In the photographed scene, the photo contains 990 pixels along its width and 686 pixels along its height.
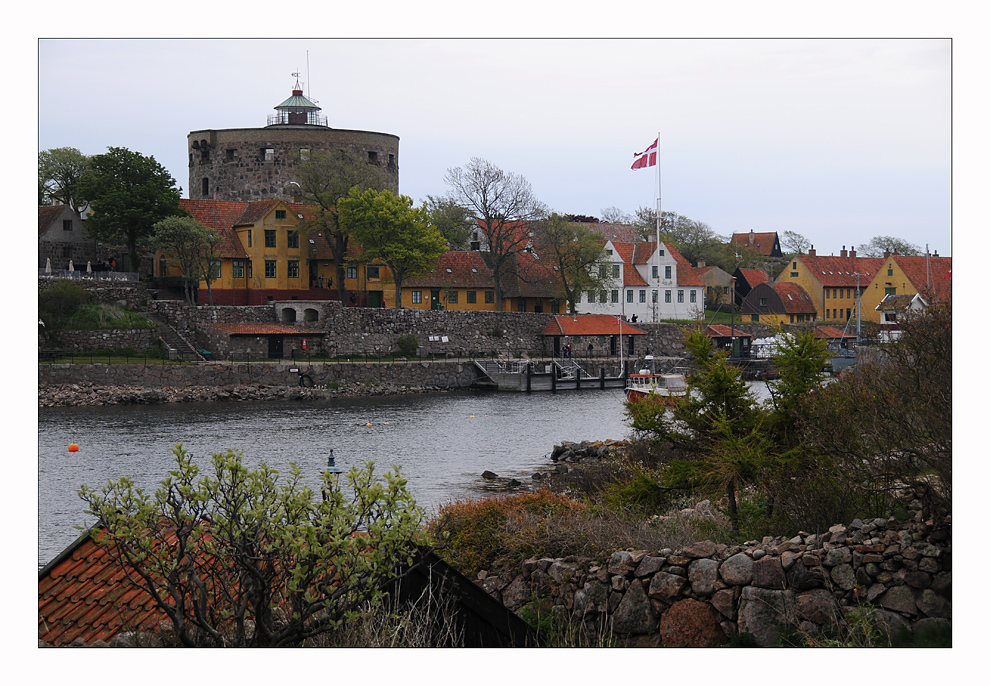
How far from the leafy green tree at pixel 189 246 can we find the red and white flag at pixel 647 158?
72.4ft

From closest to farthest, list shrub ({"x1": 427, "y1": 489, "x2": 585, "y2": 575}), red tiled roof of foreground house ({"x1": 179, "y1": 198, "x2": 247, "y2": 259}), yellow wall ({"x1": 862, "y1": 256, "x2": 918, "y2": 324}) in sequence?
shrub ({"x1": 427, "y1": 489, "x2": 585, "y2": 575})
red tiled roof of foreground house ({"x1": 179, "y1": 198, "x2": 247, "y2": 259})
yellow wall ({"x1": 862, "y1": 256, "x2": 918, "y2": 324})

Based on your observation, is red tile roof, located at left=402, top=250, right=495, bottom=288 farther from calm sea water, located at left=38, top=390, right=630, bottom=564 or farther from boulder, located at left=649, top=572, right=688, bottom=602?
boulder, located at left=649, top=572, right=688, bottom=602

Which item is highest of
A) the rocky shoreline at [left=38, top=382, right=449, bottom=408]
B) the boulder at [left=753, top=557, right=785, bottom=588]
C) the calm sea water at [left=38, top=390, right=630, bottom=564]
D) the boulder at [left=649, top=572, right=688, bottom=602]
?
the boulder at [left=753, top=557, right=785, bottom=588]

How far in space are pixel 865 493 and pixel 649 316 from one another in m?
59.2

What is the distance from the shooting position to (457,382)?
54562 mm

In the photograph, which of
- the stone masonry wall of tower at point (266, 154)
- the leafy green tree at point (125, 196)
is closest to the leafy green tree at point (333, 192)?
the stone masonry wall of tower at point (266, 154)

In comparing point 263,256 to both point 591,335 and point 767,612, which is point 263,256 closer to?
point 591,335

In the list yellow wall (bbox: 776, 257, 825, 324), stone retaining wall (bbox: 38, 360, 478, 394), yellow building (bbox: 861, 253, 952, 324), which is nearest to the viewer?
stone retaining wall (bbox: 38, 360, 478, 394)

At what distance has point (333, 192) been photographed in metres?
58.3

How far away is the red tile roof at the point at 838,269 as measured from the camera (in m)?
72.6

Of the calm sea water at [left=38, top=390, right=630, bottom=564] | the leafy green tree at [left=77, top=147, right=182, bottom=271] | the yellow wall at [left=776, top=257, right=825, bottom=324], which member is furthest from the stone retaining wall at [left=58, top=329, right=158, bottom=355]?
the yellow wall at [left=776, top=257, right=825, bottom=324]

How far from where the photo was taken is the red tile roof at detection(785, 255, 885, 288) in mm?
72625

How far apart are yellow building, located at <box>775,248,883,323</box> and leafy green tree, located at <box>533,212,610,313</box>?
16.8 meters

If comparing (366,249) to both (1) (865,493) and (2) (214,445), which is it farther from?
(1) (865,493)
